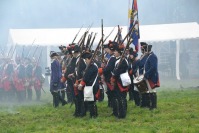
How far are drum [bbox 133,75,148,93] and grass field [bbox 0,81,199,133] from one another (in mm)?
551

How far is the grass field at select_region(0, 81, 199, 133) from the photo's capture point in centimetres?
861

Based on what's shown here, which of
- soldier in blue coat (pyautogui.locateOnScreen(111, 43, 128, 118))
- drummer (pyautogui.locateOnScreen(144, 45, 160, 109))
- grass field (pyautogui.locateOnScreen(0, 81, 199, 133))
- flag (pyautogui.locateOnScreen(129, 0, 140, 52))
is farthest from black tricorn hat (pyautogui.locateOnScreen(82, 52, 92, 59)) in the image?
flag (pyautogui.locateOnScreen(129, 0, 140, 52))

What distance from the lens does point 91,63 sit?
9742 millimetres

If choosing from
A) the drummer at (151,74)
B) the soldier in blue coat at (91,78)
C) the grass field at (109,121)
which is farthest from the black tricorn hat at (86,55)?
the drummer at (151,74)

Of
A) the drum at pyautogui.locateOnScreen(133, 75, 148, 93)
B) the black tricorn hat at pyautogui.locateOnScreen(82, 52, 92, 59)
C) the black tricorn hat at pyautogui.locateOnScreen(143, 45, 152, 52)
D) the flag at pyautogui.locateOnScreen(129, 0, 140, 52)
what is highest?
the flag at pyautogui.locateOnScreen(129, 0, 140, 52)

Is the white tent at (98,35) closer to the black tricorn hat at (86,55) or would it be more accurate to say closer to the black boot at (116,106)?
the black tricorn hat at (86,55)

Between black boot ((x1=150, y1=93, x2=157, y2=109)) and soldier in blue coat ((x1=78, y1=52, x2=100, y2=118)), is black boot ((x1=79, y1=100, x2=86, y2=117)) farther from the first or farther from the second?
black boot ((x1=150, y1=93, x2=157, y2=109))

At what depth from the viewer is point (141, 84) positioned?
10906 millimetres

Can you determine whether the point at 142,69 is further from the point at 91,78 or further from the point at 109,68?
the point at 91,78

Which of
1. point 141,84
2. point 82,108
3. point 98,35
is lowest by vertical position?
point 82,108

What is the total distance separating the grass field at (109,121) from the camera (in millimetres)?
8609

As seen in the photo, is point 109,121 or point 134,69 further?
point 134,69

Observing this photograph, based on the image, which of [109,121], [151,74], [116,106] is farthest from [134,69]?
[109,121]

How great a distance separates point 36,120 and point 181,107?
3965 millimetres
